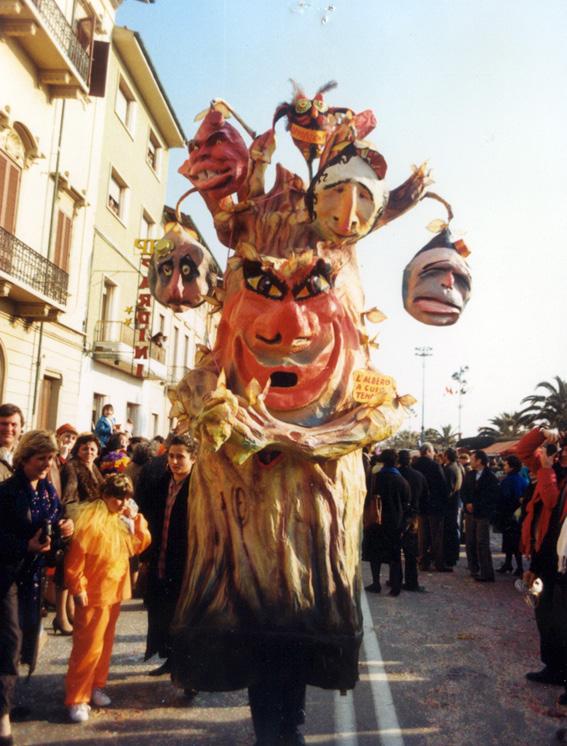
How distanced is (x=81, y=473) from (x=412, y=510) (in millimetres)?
3793

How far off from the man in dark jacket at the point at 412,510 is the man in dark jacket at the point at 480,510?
1.88 ft

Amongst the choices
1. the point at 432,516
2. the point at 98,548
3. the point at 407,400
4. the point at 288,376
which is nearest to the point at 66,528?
the point at 98,548

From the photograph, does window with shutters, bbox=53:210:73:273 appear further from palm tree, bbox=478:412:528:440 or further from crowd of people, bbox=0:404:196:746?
palm tree, bbox=478:412:528:440

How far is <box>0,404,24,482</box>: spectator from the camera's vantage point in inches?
154

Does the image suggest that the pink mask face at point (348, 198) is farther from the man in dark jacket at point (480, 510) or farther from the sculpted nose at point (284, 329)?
the man in dark jacket at point (480, 510)

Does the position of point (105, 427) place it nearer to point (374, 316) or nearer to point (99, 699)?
point (99, 699)

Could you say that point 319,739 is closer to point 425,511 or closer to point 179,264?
point 179,264

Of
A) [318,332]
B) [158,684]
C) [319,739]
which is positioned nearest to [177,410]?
[318,332]

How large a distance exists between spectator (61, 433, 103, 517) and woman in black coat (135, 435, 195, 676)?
1083 millimetres

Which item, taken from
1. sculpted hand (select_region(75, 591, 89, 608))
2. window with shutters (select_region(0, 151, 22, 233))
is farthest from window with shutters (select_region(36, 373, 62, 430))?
sculpted hand (select_region(75, 591, 89, 608))

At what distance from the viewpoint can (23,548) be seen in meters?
3.25

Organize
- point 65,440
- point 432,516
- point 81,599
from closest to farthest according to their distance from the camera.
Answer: point 81,599
point 65,440
point 432,516

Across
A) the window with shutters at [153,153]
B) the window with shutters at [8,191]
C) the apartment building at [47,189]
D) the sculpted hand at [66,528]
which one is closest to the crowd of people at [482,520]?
the sculpted hand at [66,528]

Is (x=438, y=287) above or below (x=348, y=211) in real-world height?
below
